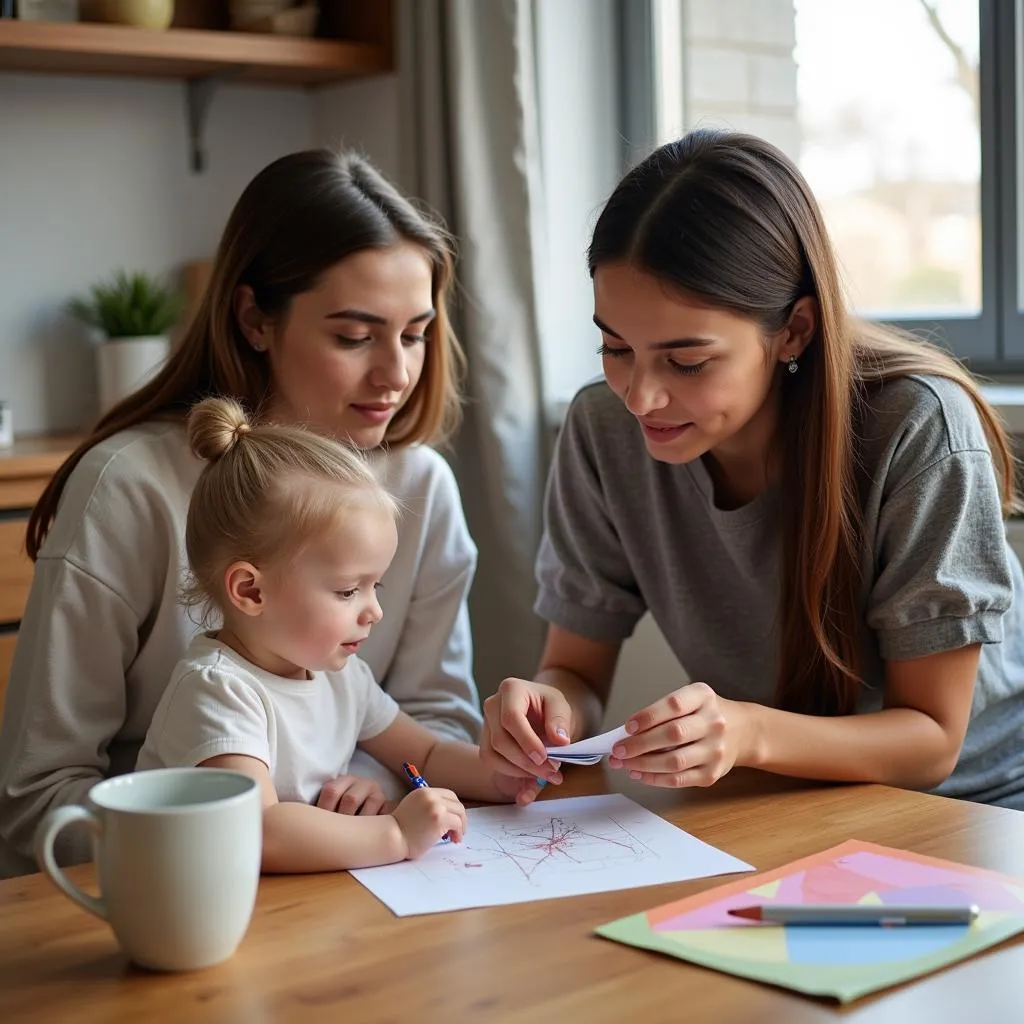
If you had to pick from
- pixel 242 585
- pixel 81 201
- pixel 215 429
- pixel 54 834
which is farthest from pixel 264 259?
pixel 81 201

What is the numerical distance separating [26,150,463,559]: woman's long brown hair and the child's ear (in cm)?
47

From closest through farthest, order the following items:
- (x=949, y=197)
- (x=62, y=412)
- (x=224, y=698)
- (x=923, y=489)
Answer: (x=224, y=698)
(x=923, y=489)
(x=949, y=197)
(x=62, y=412)

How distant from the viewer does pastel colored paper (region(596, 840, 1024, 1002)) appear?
0.89m

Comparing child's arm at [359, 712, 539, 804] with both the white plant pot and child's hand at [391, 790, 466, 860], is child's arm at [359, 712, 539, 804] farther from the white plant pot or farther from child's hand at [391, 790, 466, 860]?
the white plant pot

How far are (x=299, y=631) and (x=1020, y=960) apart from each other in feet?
2.06

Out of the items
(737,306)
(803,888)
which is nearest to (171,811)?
(803,888)

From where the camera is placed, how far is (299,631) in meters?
1.24

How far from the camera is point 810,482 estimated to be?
1443 mm

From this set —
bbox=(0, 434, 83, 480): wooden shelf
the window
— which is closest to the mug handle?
bbox=(0, 434, 83, 480): wooden shelf

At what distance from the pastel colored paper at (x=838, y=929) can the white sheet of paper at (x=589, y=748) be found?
210mm

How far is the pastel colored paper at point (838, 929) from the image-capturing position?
2.91 feet

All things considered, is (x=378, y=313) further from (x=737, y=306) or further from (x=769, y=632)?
(x=769, y=632)

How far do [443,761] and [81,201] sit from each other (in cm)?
203

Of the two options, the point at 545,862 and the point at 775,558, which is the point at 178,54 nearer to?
the point at 775,558
